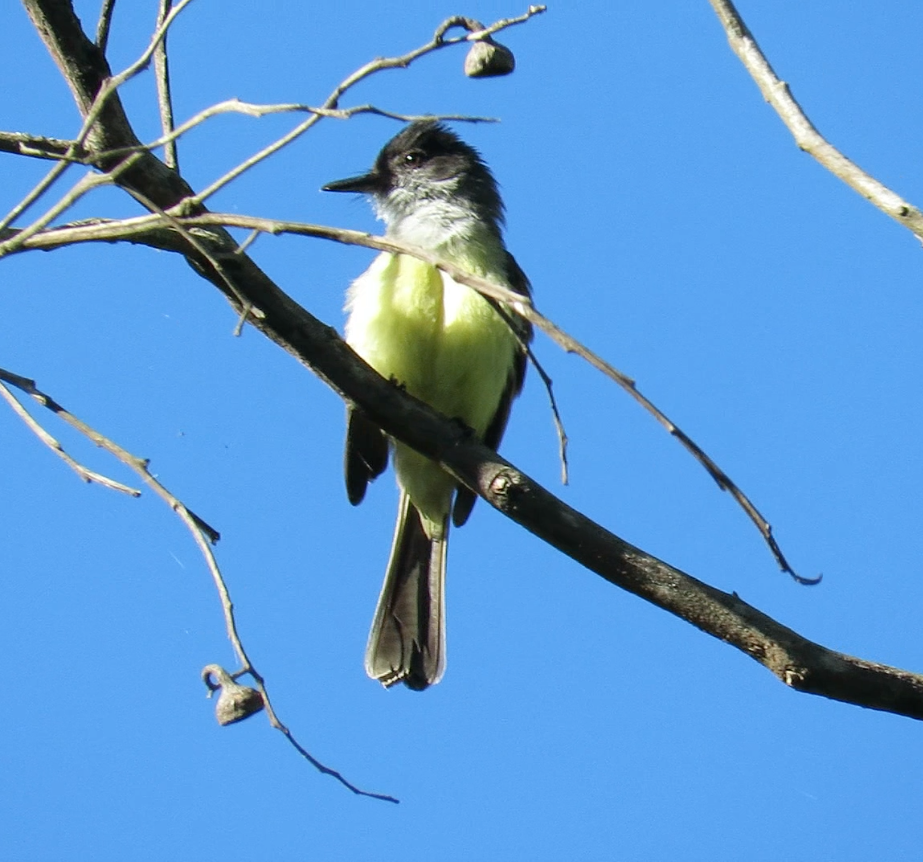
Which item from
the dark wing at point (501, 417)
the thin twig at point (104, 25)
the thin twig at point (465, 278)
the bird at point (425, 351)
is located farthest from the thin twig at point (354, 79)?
the dark wing at point (501, 417)

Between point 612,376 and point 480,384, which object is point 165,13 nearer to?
point 612,376

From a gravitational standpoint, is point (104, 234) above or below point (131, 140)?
below

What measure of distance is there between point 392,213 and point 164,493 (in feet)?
12.1

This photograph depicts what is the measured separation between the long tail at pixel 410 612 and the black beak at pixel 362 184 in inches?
57.9

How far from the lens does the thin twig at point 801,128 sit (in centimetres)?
226

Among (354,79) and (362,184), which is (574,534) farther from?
(362,184)

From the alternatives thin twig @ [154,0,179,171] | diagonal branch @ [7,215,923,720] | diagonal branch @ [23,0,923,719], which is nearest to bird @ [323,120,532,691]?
diagonal branch @ [7,215,923,720]

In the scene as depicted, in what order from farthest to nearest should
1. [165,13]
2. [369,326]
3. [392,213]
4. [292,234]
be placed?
[392,213] → [369,326] → [165,13] → [292,234]

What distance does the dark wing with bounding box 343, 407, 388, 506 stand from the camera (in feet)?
16.5

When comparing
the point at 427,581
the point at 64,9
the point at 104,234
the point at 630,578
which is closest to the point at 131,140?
the point at 64,9

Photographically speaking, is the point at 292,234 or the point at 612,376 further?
the point at 292,234

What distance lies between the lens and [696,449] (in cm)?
184

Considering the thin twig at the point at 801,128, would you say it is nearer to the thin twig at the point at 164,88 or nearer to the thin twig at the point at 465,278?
the thin twig at the point at 465,278

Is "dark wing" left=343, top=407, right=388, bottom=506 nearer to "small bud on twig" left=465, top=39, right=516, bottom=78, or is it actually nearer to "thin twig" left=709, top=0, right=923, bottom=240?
"small bud on twig" left=465, top=39, right=516, bottom=78
